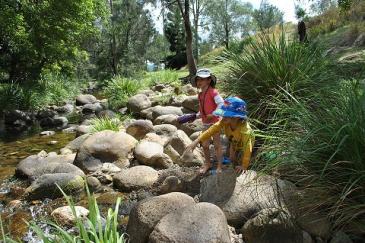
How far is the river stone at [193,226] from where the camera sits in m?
3.35

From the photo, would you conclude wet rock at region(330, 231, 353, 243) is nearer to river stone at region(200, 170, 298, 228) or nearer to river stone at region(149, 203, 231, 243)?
river stone at region(200, 170, 298, 228)

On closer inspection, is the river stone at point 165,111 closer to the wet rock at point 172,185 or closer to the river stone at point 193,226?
the wet rock at point 172,185

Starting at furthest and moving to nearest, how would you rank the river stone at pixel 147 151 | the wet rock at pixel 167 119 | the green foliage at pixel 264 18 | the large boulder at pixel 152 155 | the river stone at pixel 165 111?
the river stone at pixel 165 111
the wet rock at pixel 167 119
the river stone at pixel 147 151
the large boulder at pixel 152 155
the green foliage at pixel 264 18

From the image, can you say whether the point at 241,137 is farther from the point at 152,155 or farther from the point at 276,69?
the point at 152,155

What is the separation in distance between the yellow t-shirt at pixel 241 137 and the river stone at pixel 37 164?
3022mm

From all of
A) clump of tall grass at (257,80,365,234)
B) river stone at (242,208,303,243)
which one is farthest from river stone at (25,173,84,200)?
clump of tall grass at (257,80,365,234)

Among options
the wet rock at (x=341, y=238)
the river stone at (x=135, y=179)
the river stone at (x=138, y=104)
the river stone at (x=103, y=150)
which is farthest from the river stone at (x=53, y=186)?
the river stone at (x=138, y=104)

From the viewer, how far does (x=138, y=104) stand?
42.9 ft

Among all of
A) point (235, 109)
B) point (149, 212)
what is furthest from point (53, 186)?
point (235, 109)

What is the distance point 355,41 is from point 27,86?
1371cm

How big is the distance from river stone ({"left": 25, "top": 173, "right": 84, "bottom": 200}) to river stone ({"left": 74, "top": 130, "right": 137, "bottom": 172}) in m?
0.80

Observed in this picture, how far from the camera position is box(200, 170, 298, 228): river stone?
Answer: 371 cm

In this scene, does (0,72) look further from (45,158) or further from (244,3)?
(244,3)

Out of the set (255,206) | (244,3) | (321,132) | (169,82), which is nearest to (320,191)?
(321,132)
